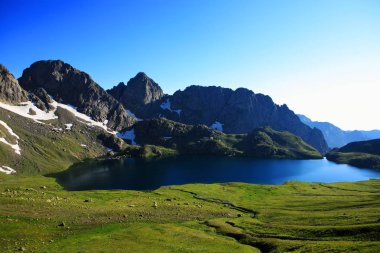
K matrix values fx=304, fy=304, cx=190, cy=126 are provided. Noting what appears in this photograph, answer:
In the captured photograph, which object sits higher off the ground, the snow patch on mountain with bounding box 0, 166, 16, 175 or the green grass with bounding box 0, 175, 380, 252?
the green grass with bounding box 0, 175, 380, 252

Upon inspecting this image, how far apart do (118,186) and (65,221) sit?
100330mm

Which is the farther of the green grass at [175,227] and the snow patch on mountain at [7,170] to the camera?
the snow patch on mountain at [7,170]

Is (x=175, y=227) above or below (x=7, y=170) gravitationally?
above

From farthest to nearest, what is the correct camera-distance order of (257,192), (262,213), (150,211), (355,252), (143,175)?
(143,175) < (257,192) < (262,213) < (150,211) < (355,252)

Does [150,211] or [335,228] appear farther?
[150,211]

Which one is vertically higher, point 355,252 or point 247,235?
point 355,252

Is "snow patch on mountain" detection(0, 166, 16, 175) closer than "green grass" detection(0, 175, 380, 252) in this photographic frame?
No

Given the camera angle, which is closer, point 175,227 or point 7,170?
point 175,227

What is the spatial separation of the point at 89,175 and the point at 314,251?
574ft

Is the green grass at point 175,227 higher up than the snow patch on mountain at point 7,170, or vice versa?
the green grass at point 175,227

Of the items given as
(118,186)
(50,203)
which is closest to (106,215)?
(50,203)

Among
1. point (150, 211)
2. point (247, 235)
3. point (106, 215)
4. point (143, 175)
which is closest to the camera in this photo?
point (247, 235)

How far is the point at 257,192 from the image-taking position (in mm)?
114875

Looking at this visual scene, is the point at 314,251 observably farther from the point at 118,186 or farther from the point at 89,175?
the point at 89,175
